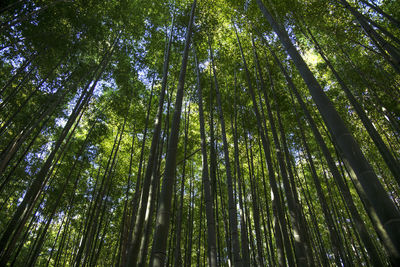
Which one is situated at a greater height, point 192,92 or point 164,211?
point 192,92

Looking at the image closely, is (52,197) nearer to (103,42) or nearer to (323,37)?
(103,42)

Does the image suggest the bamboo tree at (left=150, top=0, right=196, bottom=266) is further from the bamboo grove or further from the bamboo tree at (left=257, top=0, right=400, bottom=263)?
the bamboo tree at (left=257, top=0, right=400, bottom=263)

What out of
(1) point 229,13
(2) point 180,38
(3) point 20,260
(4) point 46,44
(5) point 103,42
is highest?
(1) point 229,13

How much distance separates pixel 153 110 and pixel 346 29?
5808mm

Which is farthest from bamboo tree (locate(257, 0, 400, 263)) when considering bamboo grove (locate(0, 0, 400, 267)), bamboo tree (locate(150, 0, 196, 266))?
bamboo grove (locate(0, 0, 400, 267))

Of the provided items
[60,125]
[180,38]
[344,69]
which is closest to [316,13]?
[344,69]

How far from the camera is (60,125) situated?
733 centimetres

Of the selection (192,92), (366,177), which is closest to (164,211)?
(366,177)

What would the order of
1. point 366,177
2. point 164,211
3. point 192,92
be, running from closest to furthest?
point 366,177 < point 164,211 < point 192,92

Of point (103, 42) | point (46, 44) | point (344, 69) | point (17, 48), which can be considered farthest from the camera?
point (344, 69)

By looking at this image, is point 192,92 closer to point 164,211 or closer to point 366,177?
point 164,211

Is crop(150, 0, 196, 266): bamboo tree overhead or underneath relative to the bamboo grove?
underneath

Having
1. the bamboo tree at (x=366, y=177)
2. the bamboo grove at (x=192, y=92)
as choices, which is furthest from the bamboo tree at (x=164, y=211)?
the bamboo tree at (x=366, y=177)

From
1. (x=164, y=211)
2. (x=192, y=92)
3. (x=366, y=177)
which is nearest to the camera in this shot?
(x=366, y=177)
